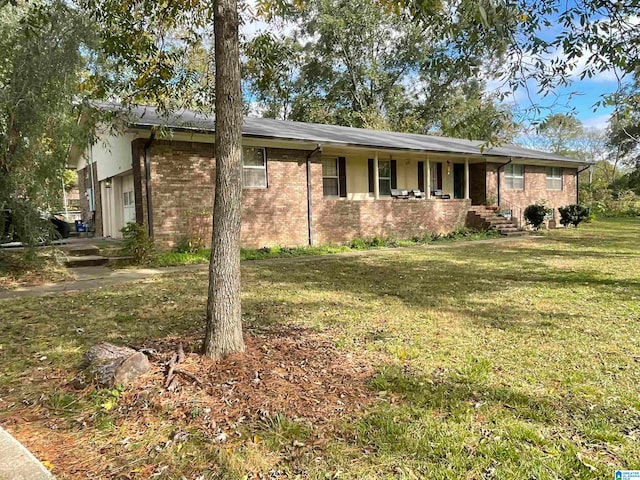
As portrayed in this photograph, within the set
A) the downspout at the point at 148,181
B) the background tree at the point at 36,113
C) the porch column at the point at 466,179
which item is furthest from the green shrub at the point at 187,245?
the porch column at the point at 466,179

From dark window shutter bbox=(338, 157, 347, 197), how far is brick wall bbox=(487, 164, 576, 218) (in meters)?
7.14

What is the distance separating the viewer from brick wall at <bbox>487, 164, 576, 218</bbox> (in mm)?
18562

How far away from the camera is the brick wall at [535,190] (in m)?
18.6

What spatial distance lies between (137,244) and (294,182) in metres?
5.08

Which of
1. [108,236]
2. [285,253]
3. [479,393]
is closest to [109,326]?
[479,393]

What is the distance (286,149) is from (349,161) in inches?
135

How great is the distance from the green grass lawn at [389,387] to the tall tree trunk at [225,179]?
71 centimetres

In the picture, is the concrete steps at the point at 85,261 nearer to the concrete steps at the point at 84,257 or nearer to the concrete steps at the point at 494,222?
the concrete steps at the point at 84,257

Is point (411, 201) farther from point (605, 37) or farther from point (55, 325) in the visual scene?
point (55, 325)

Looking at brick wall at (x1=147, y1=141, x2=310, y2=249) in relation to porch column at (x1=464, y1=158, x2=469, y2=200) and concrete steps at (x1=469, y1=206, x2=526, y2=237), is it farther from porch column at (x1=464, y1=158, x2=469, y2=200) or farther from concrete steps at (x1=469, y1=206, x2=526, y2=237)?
concrete steps at (x1=469, y1=206, x2=526, y2=237)

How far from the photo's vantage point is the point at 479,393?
10.2ft

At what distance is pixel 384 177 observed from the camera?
16.4 meters

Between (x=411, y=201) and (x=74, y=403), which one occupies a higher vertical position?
(x=411, y=201)

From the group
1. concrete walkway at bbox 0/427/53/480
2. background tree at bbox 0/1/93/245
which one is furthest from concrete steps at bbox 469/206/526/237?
concrete walkway at bbox 0/427/53/480
